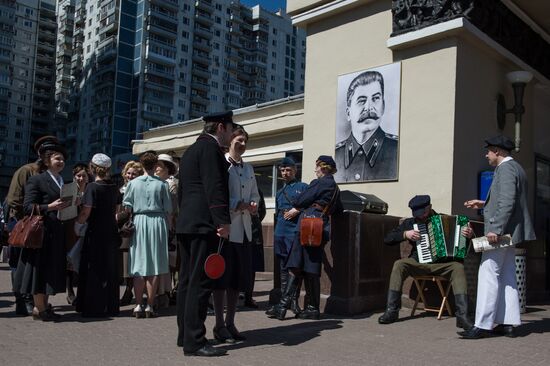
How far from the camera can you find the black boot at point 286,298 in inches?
271

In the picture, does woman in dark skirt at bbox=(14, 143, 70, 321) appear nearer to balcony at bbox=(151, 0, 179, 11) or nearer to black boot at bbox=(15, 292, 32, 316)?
black boot at bbox=(15, 292, 32, 316)

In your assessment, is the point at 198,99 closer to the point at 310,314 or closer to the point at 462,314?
the point at 310,314

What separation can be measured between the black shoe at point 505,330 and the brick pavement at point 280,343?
12 cm

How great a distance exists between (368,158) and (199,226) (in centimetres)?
489

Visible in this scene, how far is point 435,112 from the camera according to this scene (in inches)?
335

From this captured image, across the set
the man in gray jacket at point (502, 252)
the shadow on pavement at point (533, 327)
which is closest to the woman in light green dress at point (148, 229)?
the man in gray jacket at point (502, 252)

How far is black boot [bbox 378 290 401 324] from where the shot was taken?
6.71m

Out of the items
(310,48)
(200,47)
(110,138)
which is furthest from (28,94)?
(310,48)

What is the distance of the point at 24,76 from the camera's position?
104000mm

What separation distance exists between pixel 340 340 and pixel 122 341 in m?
2.06

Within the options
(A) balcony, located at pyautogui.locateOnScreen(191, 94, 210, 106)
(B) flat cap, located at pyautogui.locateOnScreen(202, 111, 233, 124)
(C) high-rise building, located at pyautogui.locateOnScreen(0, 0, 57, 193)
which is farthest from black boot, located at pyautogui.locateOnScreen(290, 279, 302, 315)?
(A) balcony, located at pyautogui.locateOnScreen(191, 94, 210, 106)

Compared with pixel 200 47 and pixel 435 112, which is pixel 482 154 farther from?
pixel 200 47

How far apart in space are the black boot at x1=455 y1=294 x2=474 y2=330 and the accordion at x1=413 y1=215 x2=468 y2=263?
57cm

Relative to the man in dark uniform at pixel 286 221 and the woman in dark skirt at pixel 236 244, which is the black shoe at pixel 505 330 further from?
the woman in dark skirt at pixel 236 244
